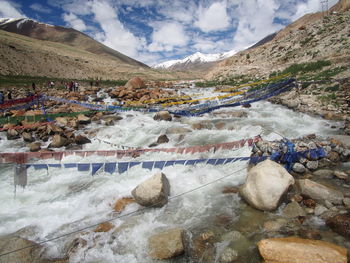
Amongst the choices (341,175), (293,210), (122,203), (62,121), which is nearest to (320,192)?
(293,210)

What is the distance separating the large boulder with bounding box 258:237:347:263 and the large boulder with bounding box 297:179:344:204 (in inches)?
63.2

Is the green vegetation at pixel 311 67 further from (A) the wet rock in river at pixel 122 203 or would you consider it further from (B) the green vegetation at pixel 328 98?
(A) the wet rock in river at pixel 122 203

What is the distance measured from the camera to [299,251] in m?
3.19

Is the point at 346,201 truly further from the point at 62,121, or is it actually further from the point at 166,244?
the point at 62,121

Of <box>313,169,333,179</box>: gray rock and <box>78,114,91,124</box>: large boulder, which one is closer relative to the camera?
<box>313,169,333,179</box>: gray rock

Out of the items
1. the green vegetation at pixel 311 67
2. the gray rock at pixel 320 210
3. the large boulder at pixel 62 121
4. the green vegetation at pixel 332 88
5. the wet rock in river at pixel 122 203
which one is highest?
the green vegetation at pixel 311 67

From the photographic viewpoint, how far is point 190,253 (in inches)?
148

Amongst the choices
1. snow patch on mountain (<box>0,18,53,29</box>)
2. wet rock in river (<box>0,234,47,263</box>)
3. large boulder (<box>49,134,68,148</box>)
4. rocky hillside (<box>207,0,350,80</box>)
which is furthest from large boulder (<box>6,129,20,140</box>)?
snow patch on mountain (<box>0,18,53,29</box>)

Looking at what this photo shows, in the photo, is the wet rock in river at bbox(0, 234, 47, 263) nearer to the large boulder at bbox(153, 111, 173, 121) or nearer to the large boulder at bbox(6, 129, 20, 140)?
the large boulder at bbox(6, 129, 20, 140)

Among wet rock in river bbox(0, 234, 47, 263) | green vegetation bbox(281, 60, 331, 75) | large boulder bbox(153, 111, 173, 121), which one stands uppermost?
green vegetation bbox(281, 60, 331, 75)

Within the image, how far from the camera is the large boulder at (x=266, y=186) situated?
14.7 ft

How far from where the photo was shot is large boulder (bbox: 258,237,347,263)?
3.05m

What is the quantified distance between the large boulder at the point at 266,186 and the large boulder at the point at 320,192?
575 millimetres

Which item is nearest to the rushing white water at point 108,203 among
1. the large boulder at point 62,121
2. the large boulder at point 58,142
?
the large boulder at point 58,142
